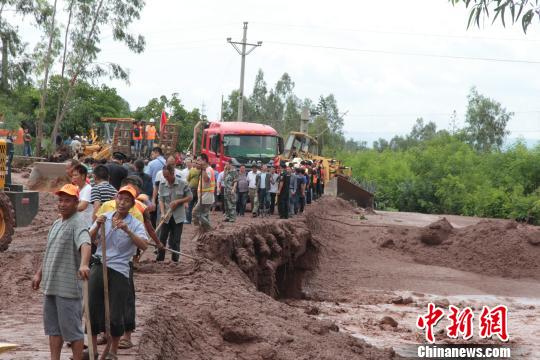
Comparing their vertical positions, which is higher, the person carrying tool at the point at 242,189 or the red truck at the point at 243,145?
the red truck at the point at 243,145

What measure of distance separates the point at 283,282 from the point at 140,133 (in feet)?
43.5

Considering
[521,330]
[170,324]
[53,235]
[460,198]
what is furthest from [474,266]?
[460,198]

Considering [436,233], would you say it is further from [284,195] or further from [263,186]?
[263,186]

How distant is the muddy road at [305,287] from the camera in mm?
10883

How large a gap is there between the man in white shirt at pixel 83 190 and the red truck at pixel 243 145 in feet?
67.0

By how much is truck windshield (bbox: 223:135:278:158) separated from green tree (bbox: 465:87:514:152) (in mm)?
57609

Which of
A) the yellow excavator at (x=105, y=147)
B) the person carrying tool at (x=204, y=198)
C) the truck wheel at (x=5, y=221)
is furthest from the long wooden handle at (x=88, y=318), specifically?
the yellow excavator at (x=105, y=147)

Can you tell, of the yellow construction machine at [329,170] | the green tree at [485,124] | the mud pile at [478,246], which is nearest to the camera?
the mud pile at [478,246]

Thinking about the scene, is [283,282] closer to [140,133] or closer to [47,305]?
[140,133]

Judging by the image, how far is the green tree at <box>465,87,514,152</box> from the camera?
284ft

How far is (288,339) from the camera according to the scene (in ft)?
38.7

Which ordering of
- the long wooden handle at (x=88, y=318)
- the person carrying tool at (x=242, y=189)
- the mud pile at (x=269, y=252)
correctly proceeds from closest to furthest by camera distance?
the long wooden handle at (x=88, y=318), the mud pile at (x=269, y=252), the person carrying tool at (x=242, y=189)

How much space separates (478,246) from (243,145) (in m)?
8.32

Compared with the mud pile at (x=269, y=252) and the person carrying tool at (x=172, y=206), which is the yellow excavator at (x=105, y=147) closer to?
the mud pile at (x=269, y=252)
